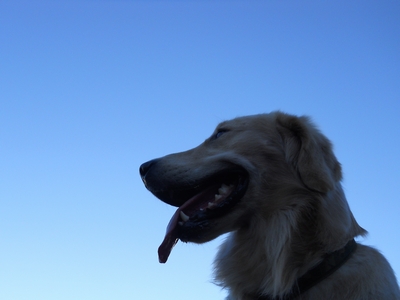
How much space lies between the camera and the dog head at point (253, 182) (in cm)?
397

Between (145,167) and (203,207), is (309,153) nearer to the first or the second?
(203,207)

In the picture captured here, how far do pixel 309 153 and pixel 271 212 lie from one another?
1.99 ft

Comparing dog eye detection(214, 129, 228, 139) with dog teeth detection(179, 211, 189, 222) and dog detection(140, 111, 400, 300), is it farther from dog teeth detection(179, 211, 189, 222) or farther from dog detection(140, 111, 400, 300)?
dog teeth detection(179, 211, 189, 222)

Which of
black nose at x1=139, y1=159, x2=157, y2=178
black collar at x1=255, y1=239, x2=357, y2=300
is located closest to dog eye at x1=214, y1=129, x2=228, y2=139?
black nose at x1=139, y1=159, x2=157, y2=178

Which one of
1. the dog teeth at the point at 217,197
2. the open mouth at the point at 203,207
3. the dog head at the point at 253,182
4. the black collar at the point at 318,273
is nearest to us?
the black collar at the point at 318,273

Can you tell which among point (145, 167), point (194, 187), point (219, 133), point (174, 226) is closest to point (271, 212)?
point (194, 187)

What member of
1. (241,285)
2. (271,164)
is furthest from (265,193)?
(241,285)

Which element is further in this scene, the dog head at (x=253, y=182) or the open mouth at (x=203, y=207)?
the open mouth at (x=203, y=207)

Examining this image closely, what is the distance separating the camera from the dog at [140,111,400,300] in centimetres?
360

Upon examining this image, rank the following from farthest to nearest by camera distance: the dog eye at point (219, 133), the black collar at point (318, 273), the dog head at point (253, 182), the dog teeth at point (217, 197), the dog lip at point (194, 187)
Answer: the dog eye at point (219, 133) → the dog lip at point (194, 187) → the dog teeth at point (217, 197) → the dog head at point (253, 182) → the black collar at point (318, 273)

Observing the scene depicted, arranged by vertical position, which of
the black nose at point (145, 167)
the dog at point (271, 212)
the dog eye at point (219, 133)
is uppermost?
the dog eye at point (219, 133)

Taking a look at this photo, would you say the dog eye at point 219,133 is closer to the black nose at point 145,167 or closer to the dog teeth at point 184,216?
the black nose at point 145,167

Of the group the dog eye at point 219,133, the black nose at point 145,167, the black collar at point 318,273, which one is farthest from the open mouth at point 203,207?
the black collar at point 318,273

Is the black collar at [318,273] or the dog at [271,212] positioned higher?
the dog at [271,212]
